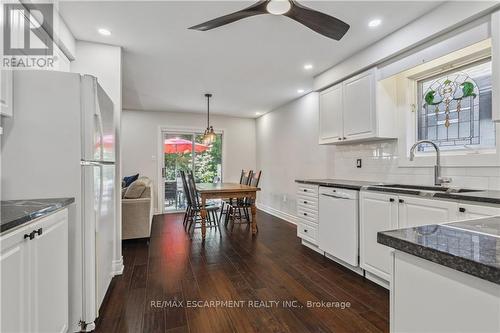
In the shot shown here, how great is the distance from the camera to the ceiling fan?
5.34ft

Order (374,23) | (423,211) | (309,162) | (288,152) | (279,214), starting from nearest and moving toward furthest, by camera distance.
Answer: (423,211)
(374,23)
(309,162)
(288,152)
(279,214)

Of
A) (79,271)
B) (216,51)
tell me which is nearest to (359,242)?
(79,271)

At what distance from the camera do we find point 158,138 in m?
5.99

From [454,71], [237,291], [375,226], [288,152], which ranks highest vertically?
[454,71]

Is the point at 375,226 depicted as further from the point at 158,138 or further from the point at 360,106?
the point at 158,138

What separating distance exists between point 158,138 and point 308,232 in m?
4.25

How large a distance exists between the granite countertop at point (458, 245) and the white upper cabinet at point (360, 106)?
6.97 ft

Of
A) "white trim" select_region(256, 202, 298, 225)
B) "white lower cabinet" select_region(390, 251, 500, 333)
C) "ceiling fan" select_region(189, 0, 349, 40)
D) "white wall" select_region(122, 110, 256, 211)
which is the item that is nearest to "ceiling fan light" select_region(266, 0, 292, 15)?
"ceiling fan" select_region(189, 0, 349, 40)

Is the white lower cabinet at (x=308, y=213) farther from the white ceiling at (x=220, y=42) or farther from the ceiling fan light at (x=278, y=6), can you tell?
the ceiling fan light at (x=278, y=6)

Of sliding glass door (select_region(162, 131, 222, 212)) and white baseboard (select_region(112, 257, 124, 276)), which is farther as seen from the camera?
sliding glass door (select_region(162, 131, 222, 212))

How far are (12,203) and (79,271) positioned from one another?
0.60 meters

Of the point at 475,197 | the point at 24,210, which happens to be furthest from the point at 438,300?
the point at 24,210

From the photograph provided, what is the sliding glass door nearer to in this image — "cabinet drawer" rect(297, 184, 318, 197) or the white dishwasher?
"cabinet drawer" rect(297, 184, 318, 197)

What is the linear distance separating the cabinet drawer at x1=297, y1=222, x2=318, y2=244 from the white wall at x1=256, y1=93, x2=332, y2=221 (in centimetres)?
108
